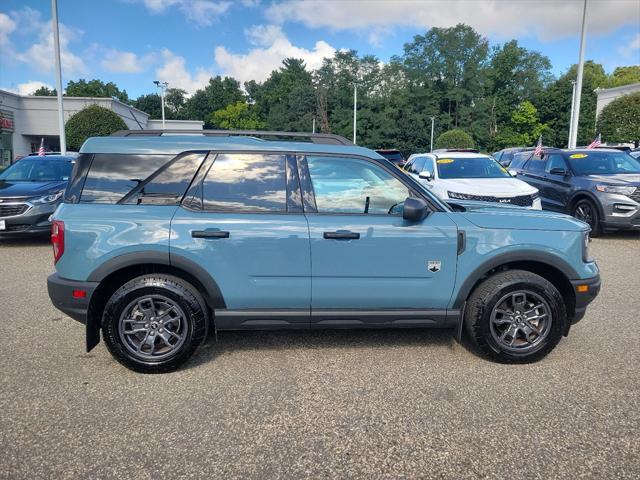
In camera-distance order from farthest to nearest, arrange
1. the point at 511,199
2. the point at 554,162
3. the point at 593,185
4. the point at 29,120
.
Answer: the point at 29,120
the point at 554,162
the point at 593,185
the point at 511,199

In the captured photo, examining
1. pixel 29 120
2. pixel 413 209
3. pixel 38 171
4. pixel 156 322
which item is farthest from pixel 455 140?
pixel 156 322

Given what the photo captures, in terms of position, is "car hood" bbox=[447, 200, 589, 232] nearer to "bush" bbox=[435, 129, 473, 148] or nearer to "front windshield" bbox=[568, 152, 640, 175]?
"front windshield" bbox=[568, 152, 640, 175]

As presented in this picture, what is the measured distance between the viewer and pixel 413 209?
11.6 feet

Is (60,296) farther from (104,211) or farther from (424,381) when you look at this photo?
(424,381)

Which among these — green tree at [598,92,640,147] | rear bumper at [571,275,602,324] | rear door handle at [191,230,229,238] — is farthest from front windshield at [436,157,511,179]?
green tree at [598,92,640,147]

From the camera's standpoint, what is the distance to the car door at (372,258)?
3598mm

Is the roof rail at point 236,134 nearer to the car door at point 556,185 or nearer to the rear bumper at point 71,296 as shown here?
the rear bumper at point 71,296

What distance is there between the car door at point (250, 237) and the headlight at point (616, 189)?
781 cm

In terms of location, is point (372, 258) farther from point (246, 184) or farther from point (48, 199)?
point (48, 199)

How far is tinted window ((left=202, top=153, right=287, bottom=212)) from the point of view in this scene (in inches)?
144

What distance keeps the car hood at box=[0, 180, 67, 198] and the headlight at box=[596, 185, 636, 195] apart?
34.1ft

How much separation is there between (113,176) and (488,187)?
7.01m

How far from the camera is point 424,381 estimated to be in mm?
3559

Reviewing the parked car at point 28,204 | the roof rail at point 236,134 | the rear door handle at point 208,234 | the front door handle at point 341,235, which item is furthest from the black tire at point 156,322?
the parked car at point 28,204
